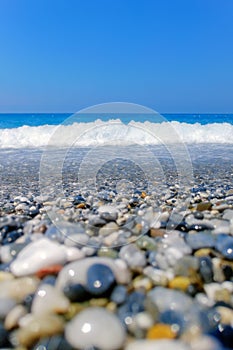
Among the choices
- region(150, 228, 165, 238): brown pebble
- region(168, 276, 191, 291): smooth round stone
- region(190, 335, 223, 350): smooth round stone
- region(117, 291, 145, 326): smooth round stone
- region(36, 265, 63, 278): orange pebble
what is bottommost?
region(190, 335, 223, 350): smooth round stone

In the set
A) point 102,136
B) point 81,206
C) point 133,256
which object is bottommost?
point 81,206

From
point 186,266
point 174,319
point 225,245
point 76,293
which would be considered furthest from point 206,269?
point 76,293

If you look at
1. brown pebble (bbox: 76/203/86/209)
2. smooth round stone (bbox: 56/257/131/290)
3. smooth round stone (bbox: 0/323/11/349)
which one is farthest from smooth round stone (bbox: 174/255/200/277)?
brown pebble (bbox: 76/203/86/209)

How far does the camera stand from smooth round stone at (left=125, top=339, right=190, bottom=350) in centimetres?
116

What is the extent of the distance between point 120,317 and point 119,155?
689 cm

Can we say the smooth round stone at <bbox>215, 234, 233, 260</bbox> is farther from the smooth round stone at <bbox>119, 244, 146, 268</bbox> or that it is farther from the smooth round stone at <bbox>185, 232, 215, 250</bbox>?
the smooth round stone at <bbox>119, 244, 146, 268</bbox>

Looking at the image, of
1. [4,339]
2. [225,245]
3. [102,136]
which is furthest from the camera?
[102,136]

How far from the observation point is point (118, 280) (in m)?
1.58

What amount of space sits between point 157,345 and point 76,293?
1.51 feet

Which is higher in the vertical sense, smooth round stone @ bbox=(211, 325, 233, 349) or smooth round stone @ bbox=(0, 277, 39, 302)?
smooth round stone @ bbox=(0, 277, 39, 302)

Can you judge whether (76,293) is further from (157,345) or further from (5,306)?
(157,345)

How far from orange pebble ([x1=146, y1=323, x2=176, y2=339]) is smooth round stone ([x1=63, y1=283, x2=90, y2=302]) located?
0.35 metres

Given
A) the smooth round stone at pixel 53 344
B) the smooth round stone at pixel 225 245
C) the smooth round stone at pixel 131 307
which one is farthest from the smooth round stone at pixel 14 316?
the smooth round stone at pixel 225 245

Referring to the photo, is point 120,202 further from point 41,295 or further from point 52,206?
point 41,295
